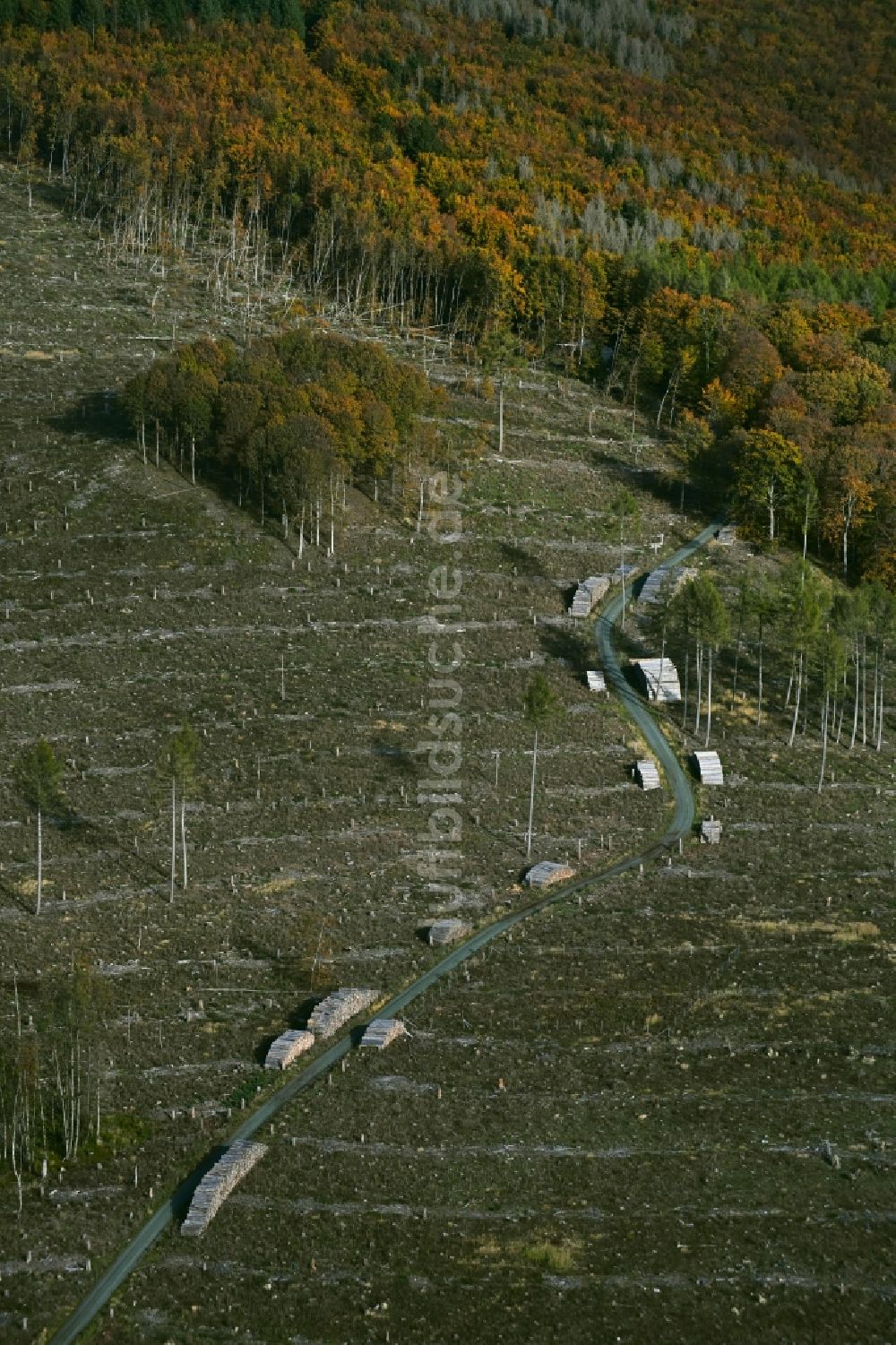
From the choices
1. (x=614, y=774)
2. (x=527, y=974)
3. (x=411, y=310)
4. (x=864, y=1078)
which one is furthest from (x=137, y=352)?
(x=864, y=1078)

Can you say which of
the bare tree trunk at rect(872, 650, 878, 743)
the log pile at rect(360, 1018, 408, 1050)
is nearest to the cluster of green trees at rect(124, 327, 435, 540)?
the bare tree trunk at rect(872, 650, 878, 743)

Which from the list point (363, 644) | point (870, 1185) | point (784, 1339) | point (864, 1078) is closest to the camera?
point (784, 1339)

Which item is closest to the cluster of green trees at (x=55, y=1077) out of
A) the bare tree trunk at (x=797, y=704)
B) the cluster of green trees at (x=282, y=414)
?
the bare tree trunk at (x=797, y=704)

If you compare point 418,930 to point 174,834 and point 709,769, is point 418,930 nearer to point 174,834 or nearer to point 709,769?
point 174,834

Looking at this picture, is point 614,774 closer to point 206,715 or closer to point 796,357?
point 206,715

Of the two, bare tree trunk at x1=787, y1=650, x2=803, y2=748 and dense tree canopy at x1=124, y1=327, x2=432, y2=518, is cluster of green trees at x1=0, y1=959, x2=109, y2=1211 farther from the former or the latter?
dense tree canopy at x1=124, y1=327, x2=432, y2=518
